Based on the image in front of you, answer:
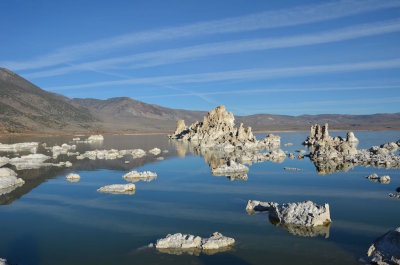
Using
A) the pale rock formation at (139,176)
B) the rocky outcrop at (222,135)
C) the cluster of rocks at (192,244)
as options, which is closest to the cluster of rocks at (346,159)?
the pale rock formation at (139,176)

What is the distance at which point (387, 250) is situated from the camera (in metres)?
11.5

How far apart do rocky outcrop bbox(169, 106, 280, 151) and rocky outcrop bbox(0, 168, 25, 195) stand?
35972mm

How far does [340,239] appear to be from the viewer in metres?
14.2

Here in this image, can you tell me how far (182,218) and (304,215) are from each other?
519cm

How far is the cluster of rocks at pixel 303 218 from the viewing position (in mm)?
15369

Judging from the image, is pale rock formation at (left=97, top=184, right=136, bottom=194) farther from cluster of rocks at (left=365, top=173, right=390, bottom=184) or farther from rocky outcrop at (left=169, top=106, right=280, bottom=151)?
rocky outcrop at (left=169, top=106, right=280, bottom=151)

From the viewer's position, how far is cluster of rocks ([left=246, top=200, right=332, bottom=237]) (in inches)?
605

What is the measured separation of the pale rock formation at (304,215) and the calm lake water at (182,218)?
51cm

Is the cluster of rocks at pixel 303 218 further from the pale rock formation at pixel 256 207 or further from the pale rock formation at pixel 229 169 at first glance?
the pale rock formation at pixel 229 169

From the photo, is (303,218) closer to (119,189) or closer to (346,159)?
(119,189)

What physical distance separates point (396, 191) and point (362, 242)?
36.3ft

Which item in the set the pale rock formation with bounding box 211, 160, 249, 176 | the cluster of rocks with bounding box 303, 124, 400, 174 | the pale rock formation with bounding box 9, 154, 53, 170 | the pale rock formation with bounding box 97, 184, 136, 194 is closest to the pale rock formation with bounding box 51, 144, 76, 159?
the pale rock formation with bounding box 9, 154, 53, 170

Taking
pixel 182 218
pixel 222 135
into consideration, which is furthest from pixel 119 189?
pixel 222 135

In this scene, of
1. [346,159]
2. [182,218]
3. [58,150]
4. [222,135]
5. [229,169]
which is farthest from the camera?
[222,135]
